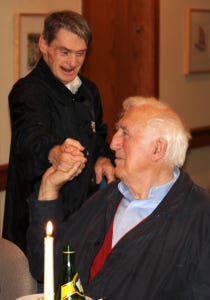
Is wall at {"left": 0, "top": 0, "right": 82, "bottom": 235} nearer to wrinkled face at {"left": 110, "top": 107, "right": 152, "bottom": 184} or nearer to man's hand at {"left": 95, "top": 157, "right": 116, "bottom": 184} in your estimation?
man's hand at {"left": 95, "top": 157, "right": 116, "bottom": 184}

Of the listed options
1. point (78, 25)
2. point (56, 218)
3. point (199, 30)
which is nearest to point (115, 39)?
point (199, 30)

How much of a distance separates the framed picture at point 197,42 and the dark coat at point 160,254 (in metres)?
3.90

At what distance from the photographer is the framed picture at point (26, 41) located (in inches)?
171

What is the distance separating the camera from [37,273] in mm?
2449

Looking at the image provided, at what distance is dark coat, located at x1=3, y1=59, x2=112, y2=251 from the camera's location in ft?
9.78

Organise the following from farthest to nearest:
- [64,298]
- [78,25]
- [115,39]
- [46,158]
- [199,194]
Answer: [115,39]
[78,25]
[46,158]
[199,194]
[64,298]

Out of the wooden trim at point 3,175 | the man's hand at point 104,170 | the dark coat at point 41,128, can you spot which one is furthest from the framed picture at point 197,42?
the man's hand at point 104,170

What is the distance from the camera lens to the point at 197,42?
631 centimetres

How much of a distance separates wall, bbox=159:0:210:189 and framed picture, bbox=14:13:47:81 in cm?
162

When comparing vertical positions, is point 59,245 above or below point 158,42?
below

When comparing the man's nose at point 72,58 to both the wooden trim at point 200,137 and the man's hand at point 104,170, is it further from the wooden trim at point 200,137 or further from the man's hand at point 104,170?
the wooden trim at point 200,137

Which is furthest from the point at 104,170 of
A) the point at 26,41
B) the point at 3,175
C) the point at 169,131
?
the point at 26,41

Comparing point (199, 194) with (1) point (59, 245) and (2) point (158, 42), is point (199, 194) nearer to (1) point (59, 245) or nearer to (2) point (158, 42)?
(1) point (59, 245)

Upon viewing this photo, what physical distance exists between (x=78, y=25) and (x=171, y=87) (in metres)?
3.00
